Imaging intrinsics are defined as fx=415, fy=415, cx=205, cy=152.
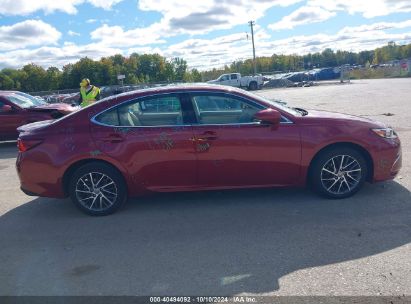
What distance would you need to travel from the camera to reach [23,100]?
40.5 ft

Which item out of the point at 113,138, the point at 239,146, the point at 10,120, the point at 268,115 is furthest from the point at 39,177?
the point at 10,120

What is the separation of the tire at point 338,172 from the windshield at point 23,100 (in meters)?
9.49

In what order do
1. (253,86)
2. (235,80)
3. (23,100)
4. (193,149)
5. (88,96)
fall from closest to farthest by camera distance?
(193,149)
(88,96)
(23,100)
(235,80)
(253,86)

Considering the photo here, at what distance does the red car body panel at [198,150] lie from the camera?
522cm

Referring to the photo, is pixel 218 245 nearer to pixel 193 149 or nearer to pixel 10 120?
pixel 193 149

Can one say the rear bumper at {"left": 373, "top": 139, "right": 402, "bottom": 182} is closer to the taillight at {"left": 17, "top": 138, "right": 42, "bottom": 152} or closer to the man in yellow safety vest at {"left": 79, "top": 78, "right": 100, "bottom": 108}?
the taillight at {"left": 17, "top": 138, "right": 42, "bottom": 152}

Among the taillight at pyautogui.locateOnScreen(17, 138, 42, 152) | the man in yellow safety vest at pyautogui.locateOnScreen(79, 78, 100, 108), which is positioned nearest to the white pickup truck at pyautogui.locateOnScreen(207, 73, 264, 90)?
the man in yellow safety vest at pyautogui.locateOnScreen(79, 78, 100, 108)

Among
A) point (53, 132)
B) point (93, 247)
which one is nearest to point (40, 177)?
point (53, 132)

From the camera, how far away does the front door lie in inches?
205

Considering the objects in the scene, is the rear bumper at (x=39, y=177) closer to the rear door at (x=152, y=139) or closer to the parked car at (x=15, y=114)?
the rear door at (x=152, y=139)

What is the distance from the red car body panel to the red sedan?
0.01 meters

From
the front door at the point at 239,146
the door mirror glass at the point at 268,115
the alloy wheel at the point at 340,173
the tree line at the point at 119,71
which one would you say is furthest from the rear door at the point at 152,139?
the tree line at the point at 119,71

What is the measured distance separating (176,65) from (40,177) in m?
97.6

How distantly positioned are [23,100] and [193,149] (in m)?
8.98
